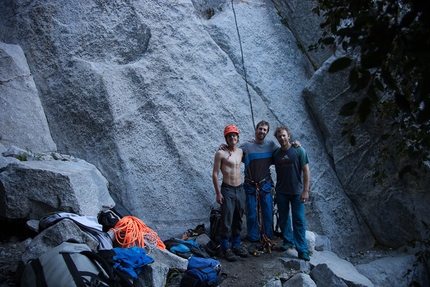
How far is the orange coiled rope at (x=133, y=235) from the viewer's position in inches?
186

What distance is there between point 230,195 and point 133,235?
1430 millimetres

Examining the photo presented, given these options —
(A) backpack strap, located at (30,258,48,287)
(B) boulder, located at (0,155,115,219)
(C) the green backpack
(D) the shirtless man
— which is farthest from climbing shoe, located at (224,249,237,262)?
(A) backpack strap, located at (30,258,48,287)

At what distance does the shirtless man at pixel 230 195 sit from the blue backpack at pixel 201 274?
0.84 metres

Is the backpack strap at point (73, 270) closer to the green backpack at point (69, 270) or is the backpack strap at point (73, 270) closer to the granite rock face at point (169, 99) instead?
the green backpack at point (69, 270)

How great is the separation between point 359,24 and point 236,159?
416 cm

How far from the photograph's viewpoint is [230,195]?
539 cm

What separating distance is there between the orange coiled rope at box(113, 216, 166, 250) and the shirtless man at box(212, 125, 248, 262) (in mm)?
→ 895

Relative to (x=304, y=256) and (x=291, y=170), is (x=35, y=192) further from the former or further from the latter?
(x=304, y=256)

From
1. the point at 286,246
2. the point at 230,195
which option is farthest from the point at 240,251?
the point at 230,195

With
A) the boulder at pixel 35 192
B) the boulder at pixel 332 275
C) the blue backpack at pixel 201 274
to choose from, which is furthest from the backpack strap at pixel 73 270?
the boulder at pixel 332 275

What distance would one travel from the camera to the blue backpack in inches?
164

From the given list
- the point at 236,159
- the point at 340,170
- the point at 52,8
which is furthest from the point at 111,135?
the point at 340,170

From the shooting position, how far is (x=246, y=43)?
328 inches

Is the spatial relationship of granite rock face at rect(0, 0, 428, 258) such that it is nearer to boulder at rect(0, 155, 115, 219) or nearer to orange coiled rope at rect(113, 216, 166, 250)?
orange coiled rope at rect(113, 216, 166, 250)
